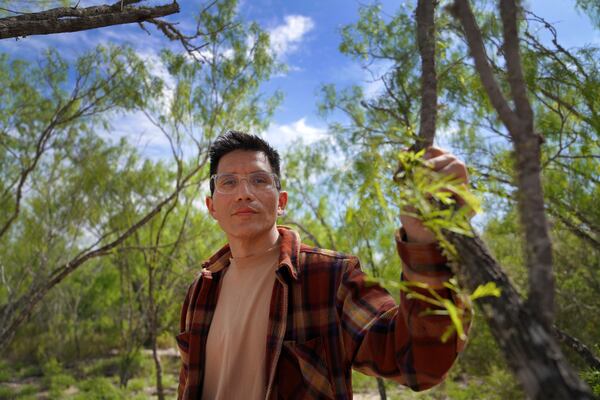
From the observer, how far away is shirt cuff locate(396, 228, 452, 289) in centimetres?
85

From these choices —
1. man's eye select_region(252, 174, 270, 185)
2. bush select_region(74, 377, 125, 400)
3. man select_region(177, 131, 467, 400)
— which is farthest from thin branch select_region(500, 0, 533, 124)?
bush select_region(74, 377, 125, 400)

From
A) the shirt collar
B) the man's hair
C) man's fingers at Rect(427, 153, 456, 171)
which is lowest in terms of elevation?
the shirt collar

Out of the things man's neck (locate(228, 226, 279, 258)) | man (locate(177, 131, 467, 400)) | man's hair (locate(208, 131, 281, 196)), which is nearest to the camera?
man (locate(177, 131, 467, 400))

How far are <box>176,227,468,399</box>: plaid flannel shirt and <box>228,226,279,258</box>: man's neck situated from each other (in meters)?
0.08

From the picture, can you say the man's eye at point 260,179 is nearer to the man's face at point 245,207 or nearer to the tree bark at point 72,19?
the man's face at point 245,207

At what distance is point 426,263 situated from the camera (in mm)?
864

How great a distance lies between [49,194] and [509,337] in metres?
10.0

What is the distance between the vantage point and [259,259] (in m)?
2.01

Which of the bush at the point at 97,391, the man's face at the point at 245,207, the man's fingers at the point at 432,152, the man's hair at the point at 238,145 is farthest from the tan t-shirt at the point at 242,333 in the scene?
the bush at the point at 97,391

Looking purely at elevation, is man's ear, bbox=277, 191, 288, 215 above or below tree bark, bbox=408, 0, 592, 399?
above

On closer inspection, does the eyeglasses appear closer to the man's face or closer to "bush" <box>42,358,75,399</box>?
the man's face

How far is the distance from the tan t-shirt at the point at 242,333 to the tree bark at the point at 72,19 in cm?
141

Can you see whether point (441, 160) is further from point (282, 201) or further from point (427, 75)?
point (282, 201)

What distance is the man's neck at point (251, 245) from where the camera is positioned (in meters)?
1.99
